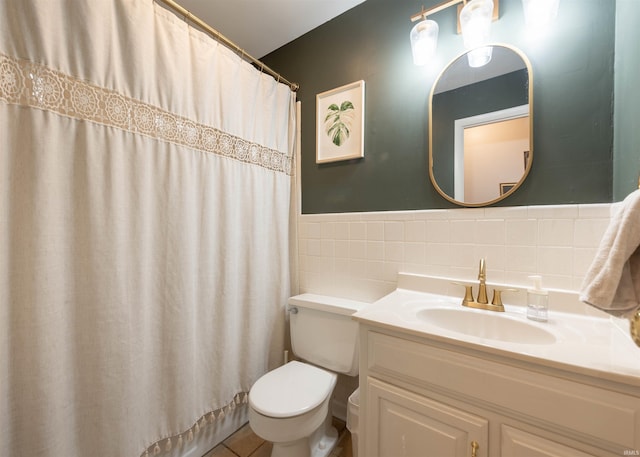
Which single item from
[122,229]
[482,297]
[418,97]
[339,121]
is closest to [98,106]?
[122,229]

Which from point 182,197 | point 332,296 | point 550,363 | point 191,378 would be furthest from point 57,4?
point 550,363

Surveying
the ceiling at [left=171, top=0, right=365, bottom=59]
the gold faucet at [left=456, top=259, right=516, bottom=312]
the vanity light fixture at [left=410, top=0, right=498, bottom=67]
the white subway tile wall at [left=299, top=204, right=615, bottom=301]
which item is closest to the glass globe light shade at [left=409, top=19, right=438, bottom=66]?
the vanity light fixture at [left=410, top=0, right=498, bottom=67]

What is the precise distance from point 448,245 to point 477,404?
0.65 m

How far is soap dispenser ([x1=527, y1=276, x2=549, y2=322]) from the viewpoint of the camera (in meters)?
0.90

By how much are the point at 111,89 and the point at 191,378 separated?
1221 millimetres

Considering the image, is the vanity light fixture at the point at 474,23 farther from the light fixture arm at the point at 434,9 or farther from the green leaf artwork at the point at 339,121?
the green leaf artwork at the point at 339,121

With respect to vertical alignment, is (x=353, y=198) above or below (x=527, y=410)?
above

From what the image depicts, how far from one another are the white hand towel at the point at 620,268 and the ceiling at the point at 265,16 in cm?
160

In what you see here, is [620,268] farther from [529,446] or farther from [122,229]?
[122,229]

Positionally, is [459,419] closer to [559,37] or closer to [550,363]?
[550,363]

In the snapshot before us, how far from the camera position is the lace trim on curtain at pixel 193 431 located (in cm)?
108

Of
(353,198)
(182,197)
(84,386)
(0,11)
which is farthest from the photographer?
(353,198)

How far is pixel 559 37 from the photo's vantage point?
991mm

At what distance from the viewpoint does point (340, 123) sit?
1.52 metres
